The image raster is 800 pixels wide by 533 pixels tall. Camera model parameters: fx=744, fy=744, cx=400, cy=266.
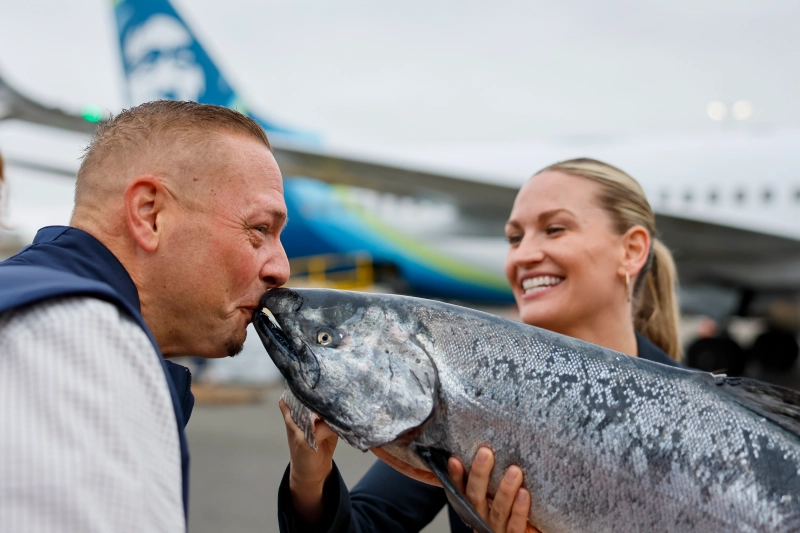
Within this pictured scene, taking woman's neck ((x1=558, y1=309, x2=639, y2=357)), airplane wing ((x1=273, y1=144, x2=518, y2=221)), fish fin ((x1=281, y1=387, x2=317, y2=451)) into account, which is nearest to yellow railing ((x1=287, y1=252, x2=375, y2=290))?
airplane wing ((x1=273, y1=144, x2=518, y2=221))

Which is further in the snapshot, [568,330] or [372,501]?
[568,330]

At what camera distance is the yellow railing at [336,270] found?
11742mm

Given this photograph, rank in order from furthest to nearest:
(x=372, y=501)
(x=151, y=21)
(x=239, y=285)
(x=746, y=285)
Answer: (x=151, y=21), (x=746, y=285), (x=372, y=501), (x=239, y=285)

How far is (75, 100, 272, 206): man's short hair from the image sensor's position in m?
1.12

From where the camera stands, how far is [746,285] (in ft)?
31.9

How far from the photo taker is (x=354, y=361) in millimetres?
1115

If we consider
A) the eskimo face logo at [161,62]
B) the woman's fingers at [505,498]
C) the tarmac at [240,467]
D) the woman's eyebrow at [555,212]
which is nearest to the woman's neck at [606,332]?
the woman's eyebrow at [555,212]

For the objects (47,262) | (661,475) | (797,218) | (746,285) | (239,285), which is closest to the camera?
(47,262)

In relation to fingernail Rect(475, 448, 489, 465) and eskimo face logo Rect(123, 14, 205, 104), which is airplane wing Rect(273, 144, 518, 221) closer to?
eskimo face logo Rect(123, 14, 205, 104)

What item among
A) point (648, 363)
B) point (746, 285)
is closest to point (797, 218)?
point (746, 285)

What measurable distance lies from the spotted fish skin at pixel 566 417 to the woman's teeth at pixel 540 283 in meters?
0.73

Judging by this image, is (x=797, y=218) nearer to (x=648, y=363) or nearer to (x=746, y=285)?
(x=746, y=285)

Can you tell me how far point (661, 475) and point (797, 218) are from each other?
909 centimetres

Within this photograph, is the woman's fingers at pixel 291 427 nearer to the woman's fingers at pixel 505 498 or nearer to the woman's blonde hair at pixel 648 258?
the woman's fingers at pixel 505 498
